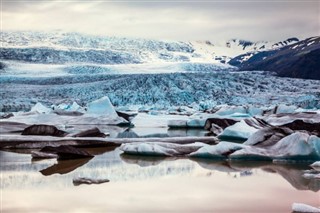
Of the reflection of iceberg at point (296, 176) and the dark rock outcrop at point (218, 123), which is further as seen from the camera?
the dark rock outcrop at point (218, 123)

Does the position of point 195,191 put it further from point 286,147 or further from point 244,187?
point 286,147

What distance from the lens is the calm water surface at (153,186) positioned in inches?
167

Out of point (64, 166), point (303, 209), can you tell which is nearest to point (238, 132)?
point (64, 166)

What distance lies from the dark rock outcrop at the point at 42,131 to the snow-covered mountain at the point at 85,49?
198ft

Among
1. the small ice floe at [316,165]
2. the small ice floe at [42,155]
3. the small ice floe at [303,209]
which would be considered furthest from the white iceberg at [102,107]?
the small ice floe at [303,209]

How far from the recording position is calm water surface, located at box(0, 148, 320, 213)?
4238 millimetres

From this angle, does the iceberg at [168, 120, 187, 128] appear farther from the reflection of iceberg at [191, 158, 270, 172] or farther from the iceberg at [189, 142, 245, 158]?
the reflection of iceberg at [191, 158, 270, 172]

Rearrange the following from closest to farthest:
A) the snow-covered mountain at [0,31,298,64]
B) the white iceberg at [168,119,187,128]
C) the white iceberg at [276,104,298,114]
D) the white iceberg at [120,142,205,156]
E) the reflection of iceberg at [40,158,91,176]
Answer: the reflection of iceberg at [40,158,91,176]
the white iceberg at [120,142,205,156]
the white iceberg at [168,119,187,128]
the white iceberg at [276,104,298,114]
the snow-covered mountain at [0,31,298,64]

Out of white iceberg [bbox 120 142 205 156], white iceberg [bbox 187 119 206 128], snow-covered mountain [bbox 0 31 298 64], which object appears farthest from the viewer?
snow-covered mountain [bbox 0 31 298 64]

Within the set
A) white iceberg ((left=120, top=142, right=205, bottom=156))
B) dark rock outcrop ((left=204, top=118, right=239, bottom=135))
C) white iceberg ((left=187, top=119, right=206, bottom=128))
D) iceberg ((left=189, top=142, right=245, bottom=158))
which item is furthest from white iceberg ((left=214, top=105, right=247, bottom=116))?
iceberg ((left=189, top=142, right=245, bottom=158))

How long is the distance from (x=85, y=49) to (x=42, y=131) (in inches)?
2647

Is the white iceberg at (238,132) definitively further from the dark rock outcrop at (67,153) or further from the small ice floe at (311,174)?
the small ice floe at (311,174)

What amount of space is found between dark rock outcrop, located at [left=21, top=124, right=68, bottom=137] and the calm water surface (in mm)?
2506

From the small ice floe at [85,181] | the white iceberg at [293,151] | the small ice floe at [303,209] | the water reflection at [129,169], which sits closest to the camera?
the small ice floe at [303,209]
